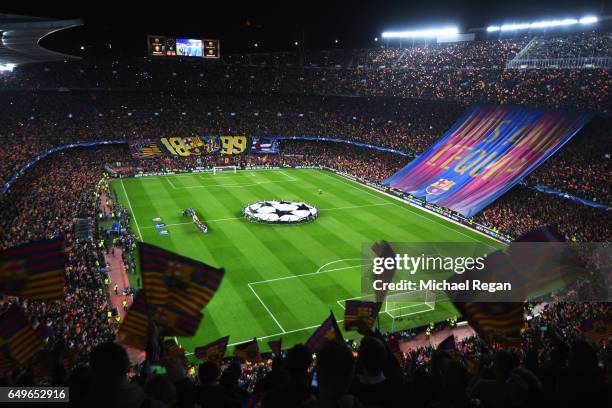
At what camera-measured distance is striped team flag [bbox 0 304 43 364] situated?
876cm

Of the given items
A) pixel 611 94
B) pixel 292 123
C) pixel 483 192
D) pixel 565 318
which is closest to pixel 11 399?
pixel 565 318

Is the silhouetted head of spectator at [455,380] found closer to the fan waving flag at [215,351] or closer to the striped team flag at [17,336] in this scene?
the striped team flag at [17,336]

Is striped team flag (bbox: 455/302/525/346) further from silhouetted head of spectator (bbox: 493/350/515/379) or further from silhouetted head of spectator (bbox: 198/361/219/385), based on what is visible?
silhouetted head of spectator (bbox: 198/361/219/385)

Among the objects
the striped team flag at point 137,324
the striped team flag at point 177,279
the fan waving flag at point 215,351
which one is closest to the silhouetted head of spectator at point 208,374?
the striped team flag at point 177,279

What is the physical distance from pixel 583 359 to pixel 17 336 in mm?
9818

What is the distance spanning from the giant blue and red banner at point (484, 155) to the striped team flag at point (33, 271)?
41.0 meters

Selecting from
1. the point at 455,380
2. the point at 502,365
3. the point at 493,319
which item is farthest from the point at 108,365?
the point at 493,319

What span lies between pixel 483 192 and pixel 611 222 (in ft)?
40.8

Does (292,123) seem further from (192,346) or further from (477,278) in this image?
(477,278)

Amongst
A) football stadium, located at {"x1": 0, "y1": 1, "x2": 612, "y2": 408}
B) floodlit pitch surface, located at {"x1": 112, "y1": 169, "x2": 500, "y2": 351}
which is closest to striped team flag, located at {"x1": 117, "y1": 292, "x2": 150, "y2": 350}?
football stadium, located at {"x1": 0, "y1": 1, "x2": 612, "y2": 408}

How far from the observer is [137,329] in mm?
8773

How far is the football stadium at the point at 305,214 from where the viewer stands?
6.35 metres

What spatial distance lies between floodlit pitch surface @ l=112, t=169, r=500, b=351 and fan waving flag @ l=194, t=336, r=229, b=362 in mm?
9594

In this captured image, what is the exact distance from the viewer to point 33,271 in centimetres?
893
